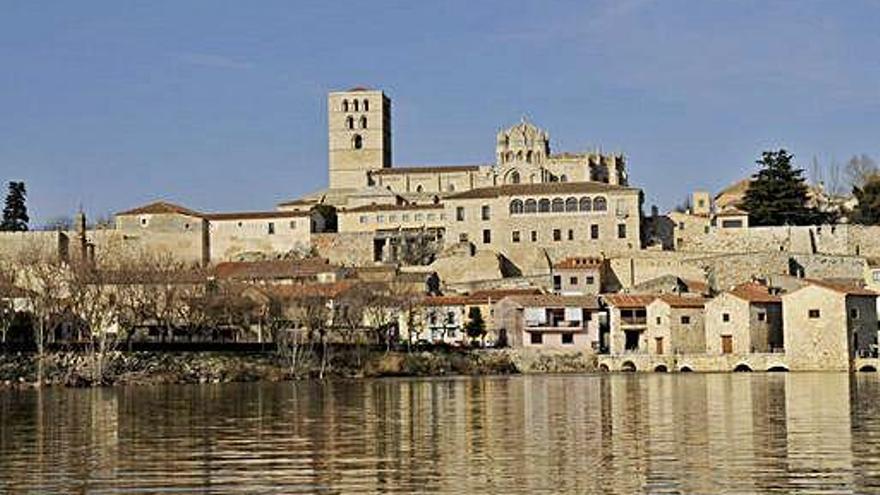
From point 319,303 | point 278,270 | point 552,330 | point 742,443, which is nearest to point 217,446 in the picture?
point 742,443

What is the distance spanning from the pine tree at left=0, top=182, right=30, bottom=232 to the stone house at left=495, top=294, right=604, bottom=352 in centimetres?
4959

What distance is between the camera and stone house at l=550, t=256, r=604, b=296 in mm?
82625

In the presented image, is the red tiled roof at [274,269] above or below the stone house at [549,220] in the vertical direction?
below

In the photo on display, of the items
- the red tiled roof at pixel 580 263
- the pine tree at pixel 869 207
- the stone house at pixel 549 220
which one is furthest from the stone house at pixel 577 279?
the pine tree at pixel 869 207

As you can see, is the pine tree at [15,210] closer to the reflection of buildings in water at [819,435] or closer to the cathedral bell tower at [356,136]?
the cathedral bell tower at [356,136]

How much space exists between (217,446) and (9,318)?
37750mm

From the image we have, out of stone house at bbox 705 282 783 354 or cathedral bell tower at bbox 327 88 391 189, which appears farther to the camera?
cathedral bell tower at bbox 327 88 391 189

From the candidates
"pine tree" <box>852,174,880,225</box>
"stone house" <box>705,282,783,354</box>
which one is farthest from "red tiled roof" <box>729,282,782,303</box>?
"pine tree" <box>852,174,880,225</box>

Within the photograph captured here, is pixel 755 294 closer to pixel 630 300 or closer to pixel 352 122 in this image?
pixel 630 300

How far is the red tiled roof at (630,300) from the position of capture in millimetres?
71438

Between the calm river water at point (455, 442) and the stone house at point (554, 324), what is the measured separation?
26.2m

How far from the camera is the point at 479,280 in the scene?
88.7 m

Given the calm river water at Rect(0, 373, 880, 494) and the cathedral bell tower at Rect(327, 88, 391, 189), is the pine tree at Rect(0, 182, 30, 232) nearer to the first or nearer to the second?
the cathedral bell tower at Rect(327, 88, 391, 189)

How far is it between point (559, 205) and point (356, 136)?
41.2m
